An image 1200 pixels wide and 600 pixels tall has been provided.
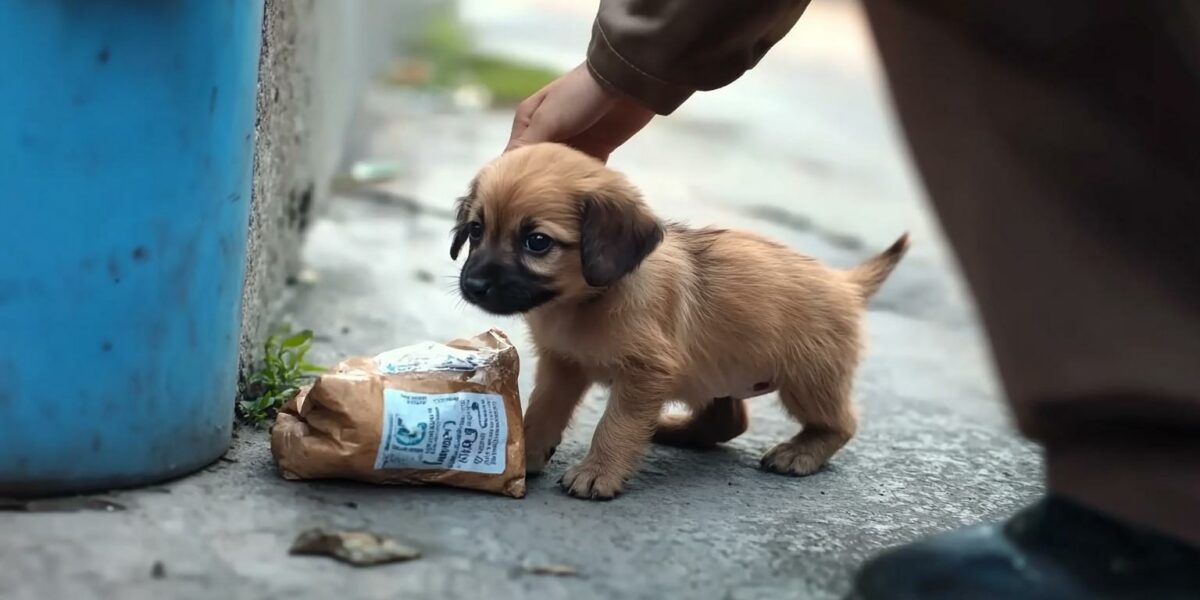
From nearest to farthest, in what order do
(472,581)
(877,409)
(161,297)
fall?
(472,581) → (161,297) → (877,409)

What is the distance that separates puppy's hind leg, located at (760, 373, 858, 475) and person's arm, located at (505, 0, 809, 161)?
74cm

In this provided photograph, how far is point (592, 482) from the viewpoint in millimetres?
2580

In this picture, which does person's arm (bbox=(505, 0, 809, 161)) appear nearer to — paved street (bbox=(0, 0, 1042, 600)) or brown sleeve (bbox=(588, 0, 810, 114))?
brown sleeve (bbox=(588, 0, 810, 114))

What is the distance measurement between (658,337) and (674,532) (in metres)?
0.47

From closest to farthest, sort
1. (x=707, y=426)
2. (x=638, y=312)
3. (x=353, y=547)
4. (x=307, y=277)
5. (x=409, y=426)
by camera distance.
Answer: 1. (x=353, y=547)
2. (x=409, y=426)
3. (x=638, y=312)
4. (x=707, y=426)
5. (x=307, y=277)

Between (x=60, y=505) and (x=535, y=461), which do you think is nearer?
(x=60, y=505)

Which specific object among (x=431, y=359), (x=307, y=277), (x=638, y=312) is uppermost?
(x=638, y=312)

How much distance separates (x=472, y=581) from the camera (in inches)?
80.0

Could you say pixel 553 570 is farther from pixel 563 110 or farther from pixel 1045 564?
pixel 563 110

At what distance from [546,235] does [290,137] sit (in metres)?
1.49

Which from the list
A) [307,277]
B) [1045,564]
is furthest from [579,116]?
[307,277]

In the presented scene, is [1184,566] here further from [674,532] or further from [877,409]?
[877,409]

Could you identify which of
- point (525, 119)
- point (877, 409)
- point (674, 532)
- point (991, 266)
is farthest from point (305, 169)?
point (991, 266)

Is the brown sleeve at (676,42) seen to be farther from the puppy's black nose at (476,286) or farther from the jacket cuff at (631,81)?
the puppy's black nose at (476,286)
